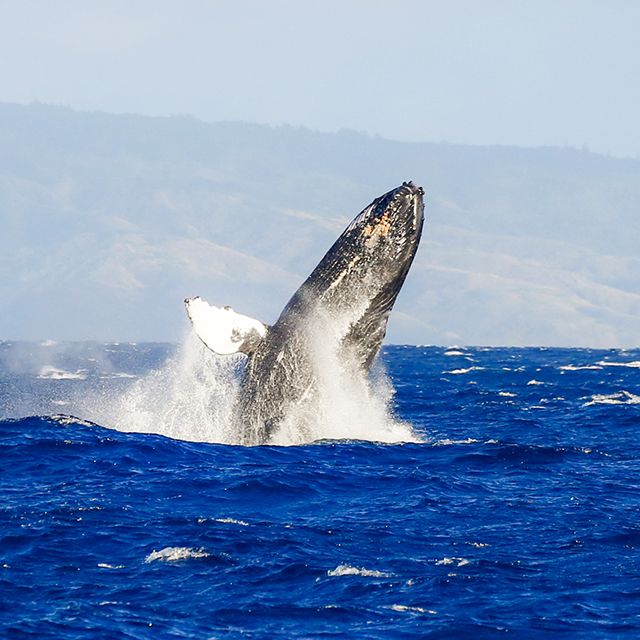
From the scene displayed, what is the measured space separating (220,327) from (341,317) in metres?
1.80

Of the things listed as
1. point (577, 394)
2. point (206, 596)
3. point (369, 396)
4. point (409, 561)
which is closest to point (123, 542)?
point (206, 596)

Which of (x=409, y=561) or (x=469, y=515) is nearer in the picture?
(x=409, y=561)

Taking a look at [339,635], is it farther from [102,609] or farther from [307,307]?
[307,307]

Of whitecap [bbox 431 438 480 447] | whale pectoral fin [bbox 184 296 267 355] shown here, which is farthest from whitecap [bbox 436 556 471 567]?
whitecap [bbox 431 438 480 447]

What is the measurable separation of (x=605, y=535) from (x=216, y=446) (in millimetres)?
6417

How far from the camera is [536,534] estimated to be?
45.4ft

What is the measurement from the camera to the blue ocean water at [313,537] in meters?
11.0

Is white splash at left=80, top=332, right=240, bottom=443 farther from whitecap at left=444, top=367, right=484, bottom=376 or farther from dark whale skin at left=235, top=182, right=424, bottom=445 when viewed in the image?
whitecap at left=444, top=367, right=484, bottom=376

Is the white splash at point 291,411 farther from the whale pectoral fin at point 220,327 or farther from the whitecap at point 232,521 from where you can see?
the whitecap at point 232,521

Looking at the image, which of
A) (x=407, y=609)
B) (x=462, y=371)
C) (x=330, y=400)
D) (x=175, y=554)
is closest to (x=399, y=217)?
(x=330, y=400)

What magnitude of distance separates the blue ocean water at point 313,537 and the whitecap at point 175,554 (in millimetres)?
24

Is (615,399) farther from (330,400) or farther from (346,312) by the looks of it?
(346,312)

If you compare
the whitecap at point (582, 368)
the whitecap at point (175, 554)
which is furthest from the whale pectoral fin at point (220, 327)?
the whitecap at point (582, 368)

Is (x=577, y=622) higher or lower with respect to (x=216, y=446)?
lower
